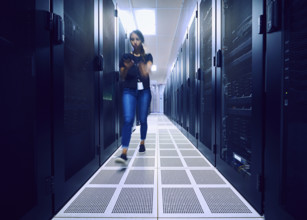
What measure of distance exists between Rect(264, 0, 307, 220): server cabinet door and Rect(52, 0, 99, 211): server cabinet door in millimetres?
1139

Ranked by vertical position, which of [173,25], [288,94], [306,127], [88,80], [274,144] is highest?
[173,25]

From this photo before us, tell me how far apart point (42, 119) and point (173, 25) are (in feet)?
17.5

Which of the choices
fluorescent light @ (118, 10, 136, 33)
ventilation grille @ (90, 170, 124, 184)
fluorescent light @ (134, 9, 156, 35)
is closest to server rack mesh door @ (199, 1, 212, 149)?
ventilation grille @ (90, 170, 124, 184)

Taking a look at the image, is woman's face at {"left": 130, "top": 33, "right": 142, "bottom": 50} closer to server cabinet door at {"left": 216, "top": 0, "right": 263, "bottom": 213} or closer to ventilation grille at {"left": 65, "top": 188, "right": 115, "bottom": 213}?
server cabinet door at {"left": 216, "top": 0, "right": 263, "bottom": 213}

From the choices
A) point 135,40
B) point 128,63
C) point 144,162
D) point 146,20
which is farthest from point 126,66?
point 146,20

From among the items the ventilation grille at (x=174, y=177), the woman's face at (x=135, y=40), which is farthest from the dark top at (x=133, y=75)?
the ventilation grille at (x=174, y=177)

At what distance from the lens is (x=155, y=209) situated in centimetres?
102

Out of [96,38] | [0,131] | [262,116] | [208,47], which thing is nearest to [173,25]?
[208,47]

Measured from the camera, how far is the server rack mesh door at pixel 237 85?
1.15 metres

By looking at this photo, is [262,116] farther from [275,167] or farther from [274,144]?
[275,167]

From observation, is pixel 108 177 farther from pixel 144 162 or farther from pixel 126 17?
pixel 126 17

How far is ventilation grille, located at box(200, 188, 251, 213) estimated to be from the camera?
3.35 feet

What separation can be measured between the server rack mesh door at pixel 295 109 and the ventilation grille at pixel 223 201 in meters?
0.30

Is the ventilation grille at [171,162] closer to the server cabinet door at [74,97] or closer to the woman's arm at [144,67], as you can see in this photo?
the server cabinet door at [74,97]
